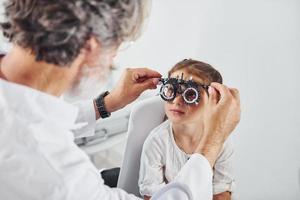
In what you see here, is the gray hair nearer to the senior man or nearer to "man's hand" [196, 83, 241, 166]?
the senior man

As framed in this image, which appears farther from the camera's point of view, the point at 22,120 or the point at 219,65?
the point at 219,65

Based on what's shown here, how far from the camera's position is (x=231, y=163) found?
3.48 ft

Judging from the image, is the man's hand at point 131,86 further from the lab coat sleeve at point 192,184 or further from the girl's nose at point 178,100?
the lab coat sleeve at point 192,184

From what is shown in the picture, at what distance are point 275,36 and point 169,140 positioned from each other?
0.37 m

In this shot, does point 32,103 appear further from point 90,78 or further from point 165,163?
point 165,163

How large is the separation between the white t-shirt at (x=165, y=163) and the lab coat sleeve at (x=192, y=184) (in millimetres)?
232

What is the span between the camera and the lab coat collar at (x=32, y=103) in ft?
2.29

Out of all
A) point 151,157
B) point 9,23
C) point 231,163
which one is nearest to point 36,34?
point 9,23

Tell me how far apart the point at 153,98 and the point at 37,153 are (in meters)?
0.44

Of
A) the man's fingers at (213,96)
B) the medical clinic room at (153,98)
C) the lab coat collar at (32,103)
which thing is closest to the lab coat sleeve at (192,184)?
the medical clinic room at (153,98)

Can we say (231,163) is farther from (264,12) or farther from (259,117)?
(264,12)

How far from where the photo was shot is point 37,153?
2.28 ft

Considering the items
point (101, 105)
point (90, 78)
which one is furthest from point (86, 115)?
point (90, 78)

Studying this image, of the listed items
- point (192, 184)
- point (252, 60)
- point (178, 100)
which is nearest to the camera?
point (192, 184)
